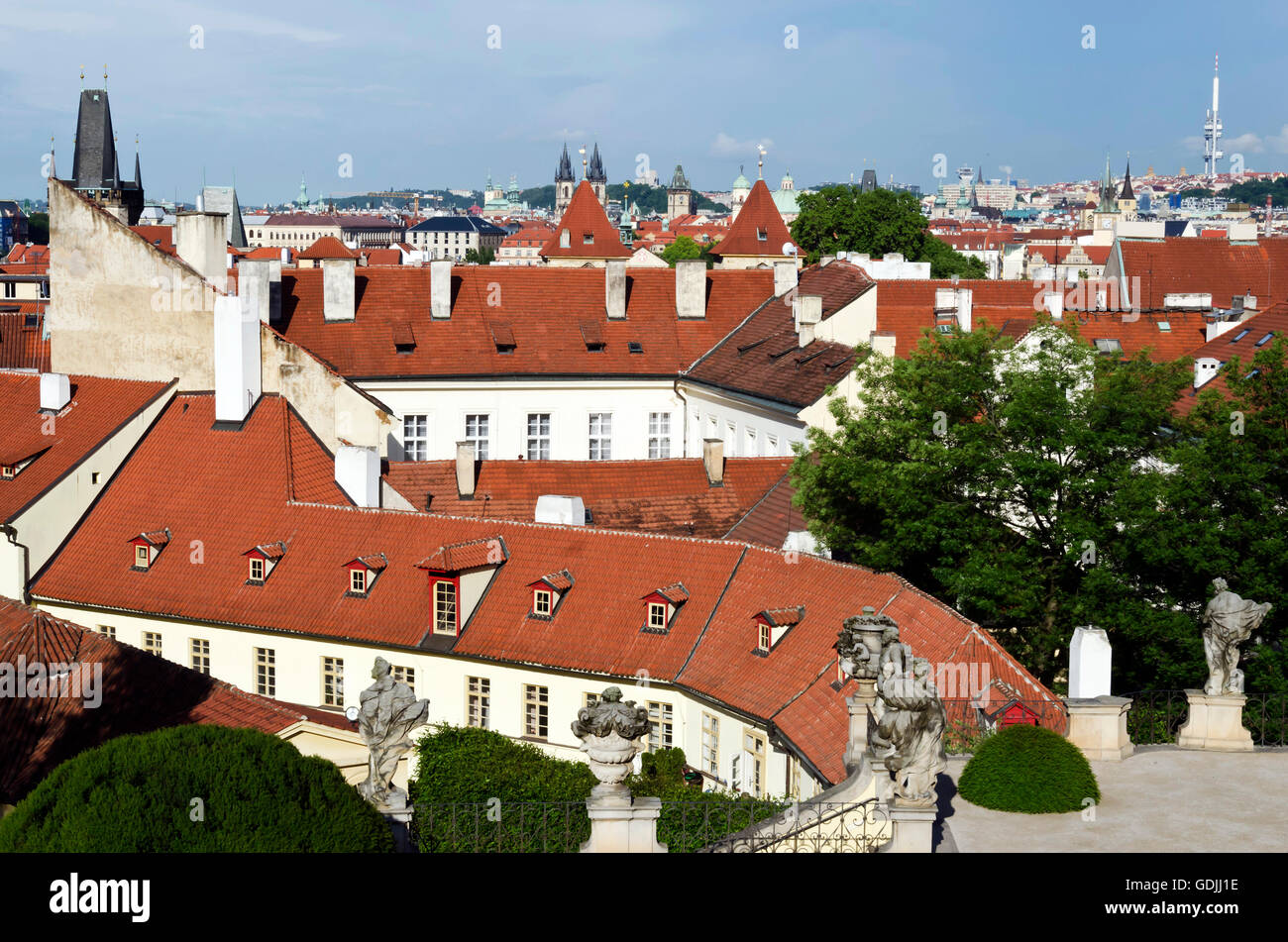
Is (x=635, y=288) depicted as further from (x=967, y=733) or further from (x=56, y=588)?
(x=967, y=733)

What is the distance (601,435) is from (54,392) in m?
19.9

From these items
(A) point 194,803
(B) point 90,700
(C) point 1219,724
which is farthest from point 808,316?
(A) point 194,803

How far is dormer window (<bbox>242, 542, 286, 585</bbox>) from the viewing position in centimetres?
3569

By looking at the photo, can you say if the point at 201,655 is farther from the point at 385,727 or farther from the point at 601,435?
the point at 601,435

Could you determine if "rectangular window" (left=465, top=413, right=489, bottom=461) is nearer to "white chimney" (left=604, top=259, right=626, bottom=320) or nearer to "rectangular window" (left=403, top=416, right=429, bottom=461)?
"rectangular window" (left=403, top=416, right=429, bottom=461)

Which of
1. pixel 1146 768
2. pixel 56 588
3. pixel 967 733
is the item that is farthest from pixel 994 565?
pixel 56 588

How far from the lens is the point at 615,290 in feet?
A: 187

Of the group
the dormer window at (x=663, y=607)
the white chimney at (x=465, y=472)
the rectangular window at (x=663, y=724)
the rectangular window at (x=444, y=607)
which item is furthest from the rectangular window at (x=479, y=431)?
the rectangular window at (x=663, y=724)

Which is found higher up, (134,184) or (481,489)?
(134,184)

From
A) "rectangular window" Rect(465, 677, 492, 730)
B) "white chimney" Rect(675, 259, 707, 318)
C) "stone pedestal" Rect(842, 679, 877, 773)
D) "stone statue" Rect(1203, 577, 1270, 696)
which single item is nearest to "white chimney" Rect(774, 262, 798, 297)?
"white chimney" Rect(675, 259, 707, 318)

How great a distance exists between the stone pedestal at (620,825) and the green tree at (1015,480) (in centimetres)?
1351

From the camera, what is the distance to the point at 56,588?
121 ft

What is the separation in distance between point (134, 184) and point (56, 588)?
9213cm

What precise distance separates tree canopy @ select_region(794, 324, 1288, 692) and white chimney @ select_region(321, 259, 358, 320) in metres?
23.1
